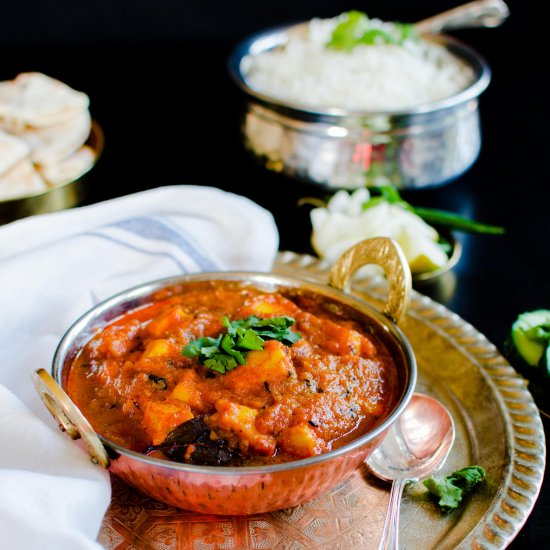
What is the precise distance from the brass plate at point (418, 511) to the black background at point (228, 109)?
0.46m

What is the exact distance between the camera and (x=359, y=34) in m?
2.94

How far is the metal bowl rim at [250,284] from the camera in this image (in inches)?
47.8

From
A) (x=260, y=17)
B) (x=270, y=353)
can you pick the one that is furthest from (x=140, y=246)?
(x=260, y=17)

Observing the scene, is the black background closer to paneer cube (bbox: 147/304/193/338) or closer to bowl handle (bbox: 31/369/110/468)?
paneer cube (bbox: 147/304/193/338)

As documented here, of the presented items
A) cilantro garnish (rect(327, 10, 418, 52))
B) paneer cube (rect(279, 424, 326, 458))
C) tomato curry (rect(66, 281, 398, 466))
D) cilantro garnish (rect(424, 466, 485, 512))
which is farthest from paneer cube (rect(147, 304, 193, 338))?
cilantro garnish (rect(327, 10, 418, 52))

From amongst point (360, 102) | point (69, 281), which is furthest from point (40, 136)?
point (360, 102)

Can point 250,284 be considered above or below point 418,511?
above

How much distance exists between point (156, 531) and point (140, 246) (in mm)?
795

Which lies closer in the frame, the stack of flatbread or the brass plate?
the brass plate

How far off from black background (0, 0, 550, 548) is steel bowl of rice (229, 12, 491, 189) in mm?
156

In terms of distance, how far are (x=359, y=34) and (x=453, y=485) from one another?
2.00 meters

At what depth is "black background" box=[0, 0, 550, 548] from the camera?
2459 millimetres

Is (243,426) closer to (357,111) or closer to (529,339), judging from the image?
(529,339)

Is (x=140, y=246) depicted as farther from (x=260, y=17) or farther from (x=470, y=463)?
(x=260, y=17)
